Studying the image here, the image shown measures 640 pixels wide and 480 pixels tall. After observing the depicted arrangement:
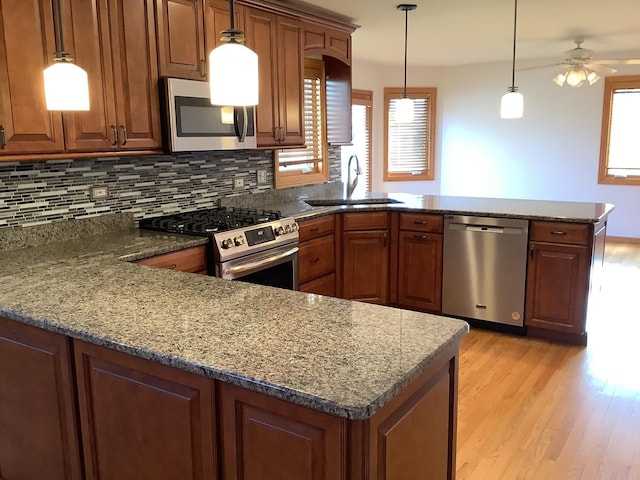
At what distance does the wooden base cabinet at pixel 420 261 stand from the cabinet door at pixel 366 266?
122mm

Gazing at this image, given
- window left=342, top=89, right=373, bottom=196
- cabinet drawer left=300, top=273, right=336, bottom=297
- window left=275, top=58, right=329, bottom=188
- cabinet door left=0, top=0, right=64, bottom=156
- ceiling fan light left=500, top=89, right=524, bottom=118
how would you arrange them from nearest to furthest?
cabinet door left=0, top=0, right=64, bottom=156, ceiling fan light left=500, top=89, right=524, bottom=118, cabinet drawer left=300, top=273, right=336, bottom=297, window left=275, top=58, right=329, bottom=188, window left=342, top=89, right=373, bottom=196

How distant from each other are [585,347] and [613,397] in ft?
2.43

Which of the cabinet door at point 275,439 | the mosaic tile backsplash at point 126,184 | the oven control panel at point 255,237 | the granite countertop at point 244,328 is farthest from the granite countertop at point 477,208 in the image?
the cabinet door at point 275,439

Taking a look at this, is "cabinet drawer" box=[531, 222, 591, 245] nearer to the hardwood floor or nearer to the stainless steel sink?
the hardwood floor

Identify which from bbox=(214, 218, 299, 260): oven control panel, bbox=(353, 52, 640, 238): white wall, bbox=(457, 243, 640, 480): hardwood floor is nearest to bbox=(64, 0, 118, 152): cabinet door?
bbox=(214, 218, 299, 260): oven control panel

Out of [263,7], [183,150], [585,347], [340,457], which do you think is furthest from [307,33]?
[340,457]

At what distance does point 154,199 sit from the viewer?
3.45 meters

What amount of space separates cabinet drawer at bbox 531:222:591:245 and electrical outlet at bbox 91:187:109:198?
2686mm

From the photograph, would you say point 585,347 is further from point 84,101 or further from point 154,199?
point 84,101

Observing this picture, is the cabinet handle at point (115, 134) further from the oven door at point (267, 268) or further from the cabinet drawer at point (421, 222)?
the cabinet drawer at point (421, 222)

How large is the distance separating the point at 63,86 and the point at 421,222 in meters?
2.80

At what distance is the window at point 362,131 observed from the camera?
696cm

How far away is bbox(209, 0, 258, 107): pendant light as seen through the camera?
1.40 metres

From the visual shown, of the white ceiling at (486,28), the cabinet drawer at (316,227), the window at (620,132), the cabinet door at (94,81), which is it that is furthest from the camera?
the window at (620,132)
